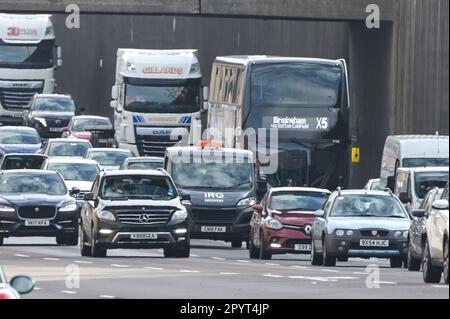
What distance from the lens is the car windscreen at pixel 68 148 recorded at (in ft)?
188

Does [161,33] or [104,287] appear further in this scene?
[161,33]

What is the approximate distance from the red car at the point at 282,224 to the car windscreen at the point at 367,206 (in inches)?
103

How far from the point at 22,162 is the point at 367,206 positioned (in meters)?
18.9

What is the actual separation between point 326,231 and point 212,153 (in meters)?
8.89

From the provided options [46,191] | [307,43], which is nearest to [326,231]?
[46,191]

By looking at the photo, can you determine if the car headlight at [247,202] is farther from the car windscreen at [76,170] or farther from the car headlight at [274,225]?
the car windscreen at [76,170]

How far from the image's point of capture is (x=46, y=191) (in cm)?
3809

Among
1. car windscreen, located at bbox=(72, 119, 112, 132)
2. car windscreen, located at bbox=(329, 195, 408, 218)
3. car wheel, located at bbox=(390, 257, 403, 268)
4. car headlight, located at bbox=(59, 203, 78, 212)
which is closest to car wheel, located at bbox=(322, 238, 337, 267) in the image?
car windscreen, located at bbox=(329, 195, 408, 218)

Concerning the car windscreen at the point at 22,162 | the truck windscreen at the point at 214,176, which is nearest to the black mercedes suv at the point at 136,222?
the truck windscreen at the point at 214,176

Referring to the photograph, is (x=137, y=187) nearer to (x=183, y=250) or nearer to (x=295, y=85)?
(x=183, y=250)

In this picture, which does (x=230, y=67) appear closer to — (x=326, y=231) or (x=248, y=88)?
(x=248, y=88)

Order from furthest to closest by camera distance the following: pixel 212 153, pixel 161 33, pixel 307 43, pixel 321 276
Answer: pixel 161 33 → pixel 307 43 → pixel 212 153 → pixel 321 276

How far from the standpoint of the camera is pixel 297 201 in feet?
123

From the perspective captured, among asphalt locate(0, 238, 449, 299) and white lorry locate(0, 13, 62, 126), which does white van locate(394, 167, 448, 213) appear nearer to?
asphalt locate(0, 238, 449, 299)
